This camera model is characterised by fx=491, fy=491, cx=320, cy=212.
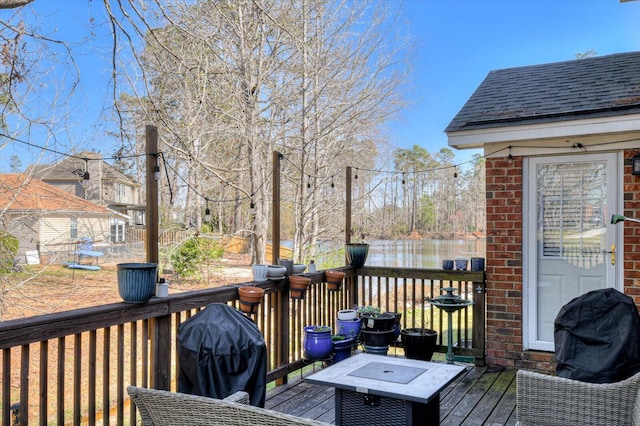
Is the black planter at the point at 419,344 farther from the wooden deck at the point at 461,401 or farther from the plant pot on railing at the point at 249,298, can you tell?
the plant pot on railing at the point at 249,298

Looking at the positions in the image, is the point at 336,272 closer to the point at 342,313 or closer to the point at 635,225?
the point at 342,313

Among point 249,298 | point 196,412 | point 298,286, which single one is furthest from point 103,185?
point 196,412

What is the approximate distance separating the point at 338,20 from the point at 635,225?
324 inches

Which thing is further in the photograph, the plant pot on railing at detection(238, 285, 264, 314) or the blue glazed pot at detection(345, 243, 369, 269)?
the blue glazed pot at detection(345, 243, 369, 269)

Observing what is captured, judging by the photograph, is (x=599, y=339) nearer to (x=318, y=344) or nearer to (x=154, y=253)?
(x=318, y=344)

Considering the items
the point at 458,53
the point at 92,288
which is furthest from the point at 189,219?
the point at 458,53

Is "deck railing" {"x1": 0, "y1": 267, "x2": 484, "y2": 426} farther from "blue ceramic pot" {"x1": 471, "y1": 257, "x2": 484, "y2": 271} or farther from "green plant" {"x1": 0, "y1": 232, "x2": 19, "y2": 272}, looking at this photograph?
"green plant" {"x1": 0, "y1": 232, "x2": 19, "y2": 272}

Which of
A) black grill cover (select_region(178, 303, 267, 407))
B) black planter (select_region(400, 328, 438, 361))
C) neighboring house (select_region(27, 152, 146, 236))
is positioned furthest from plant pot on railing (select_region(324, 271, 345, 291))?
neighboring house (select_region(27, 152, 146, 236))

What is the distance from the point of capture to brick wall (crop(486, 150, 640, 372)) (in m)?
4.52

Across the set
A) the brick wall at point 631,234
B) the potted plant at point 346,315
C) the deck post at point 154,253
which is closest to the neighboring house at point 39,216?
the deck post at point 154,253

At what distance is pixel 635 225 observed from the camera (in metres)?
4.07

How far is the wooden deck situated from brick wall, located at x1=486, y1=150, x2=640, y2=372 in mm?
254

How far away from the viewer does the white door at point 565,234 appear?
4.25 meters

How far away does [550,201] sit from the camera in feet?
14.7
